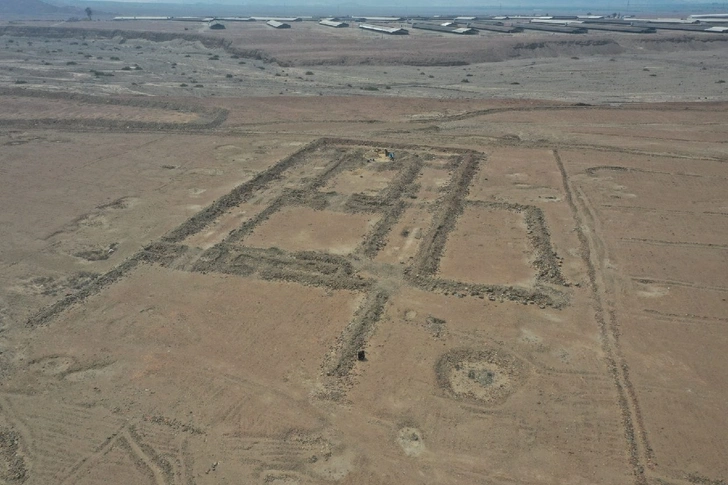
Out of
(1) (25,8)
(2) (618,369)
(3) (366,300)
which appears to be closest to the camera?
(2) (618,369)

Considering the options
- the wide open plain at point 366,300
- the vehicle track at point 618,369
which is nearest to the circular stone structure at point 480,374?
the wide open plain at point 366,300

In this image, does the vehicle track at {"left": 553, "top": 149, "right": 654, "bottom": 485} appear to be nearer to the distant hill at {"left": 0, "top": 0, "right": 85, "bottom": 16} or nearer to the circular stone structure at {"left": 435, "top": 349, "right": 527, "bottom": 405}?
the circular stone structure at {"left": 435, "top": 349, "right": 527, "bottom": 405}

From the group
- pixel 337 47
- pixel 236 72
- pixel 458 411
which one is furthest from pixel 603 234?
pixel 337 47

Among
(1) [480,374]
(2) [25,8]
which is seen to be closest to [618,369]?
(1) [480,374]

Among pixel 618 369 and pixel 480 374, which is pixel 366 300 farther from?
pixel 618 369

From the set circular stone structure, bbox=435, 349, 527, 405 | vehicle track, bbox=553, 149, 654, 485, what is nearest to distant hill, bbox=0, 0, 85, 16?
vehicle track, bbox=553, 149, 654, 485

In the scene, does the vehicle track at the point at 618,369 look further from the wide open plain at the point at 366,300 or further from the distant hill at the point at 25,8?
the distant hill at the point at 25,8

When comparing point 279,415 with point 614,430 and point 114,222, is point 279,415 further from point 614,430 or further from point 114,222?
point 114,222
